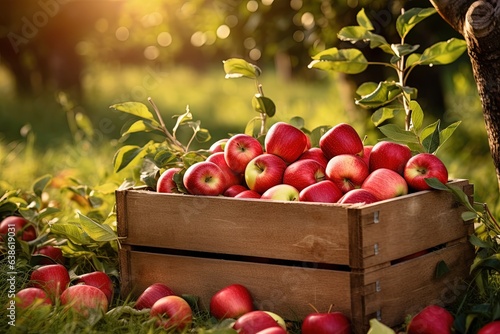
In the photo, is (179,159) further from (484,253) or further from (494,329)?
(494,329)

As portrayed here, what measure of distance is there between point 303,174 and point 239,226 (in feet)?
0.85

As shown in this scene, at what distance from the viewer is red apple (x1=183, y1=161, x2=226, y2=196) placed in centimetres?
243

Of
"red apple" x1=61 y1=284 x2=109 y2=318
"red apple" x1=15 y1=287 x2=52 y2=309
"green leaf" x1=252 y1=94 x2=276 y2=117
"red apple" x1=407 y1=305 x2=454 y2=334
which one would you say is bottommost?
"red apple" x1=407 y1=305 x2=454 y2=334

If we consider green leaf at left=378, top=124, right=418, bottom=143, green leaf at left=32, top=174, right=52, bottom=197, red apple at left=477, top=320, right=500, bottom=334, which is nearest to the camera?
red apple at left=477, top=320, right=500, bottom=334

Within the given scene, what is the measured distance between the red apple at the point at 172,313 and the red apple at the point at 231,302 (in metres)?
0.08

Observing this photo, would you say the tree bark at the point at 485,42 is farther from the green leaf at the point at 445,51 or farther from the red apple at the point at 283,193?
the red apple at the point at 283,193

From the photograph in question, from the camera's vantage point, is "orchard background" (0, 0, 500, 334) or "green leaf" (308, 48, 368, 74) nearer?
"green leaf" (308, 48, 368, 74)

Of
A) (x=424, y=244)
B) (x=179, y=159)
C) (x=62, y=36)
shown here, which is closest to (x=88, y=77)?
(x=62, y=36)

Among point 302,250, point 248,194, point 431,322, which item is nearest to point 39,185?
point 248,194

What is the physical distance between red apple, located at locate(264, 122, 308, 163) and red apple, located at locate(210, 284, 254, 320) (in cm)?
46

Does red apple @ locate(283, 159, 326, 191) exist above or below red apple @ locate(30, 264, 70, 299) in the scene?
above

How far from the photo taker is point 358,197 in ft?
7.28

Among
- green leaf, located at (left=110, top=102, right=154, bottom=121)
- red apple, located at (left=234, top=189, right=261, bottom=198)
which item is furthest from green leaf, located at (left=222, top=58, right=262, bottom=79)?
red apple, located at (left=234, top=189, right=261, bottom=198)

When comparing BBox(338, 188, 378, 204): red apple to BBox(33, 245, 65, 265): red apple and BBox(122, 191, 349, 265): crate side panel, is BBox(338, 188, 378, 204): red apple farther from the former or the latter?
BBox(33, 245, 65, 265): red apple
